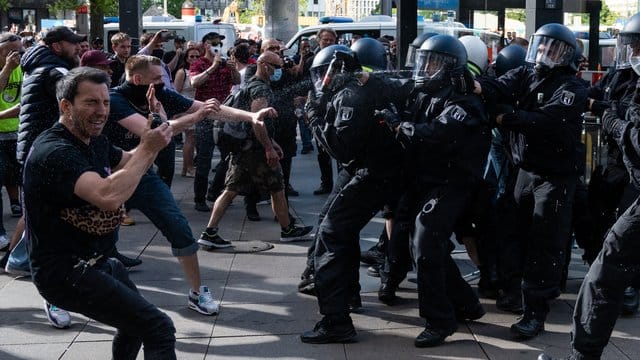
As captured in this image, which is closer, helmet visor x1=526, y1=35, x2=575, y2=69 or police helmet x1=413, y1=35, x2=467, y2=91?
police helmet x1=413, y1=35, x2=467, y2=91

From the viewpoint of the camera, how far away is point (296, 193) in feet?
35.4

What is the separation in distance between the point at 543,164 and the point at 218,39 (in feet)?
27.9

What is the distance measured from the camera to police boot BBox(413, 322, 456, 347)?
17.2 ft

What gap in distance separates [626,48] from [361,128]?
158 centimetres

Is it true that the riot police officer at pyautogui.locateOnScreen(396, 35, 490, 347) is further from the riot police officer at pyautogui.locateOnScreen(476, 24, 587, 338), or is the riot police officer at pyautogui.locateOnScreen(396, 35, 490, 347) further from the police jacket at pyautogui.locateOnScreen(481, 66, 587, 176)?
the police jacket at pyautogui.locateOnScreen(481, 66, 587, 176)

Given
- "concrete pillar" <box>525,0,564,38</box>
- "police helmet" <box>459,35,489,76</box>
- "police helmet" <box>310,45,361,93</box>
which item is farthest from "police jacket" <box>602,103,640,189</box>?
"concrete pillar" <box>525,0,564,38</box>

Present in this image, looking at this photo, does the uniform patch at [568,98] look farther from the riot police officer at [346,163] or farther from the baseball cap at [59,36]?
the baseball cap at [59,36]

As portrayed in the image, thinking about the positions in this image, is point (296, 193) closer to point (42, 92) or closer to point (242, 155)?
point (242, 155)

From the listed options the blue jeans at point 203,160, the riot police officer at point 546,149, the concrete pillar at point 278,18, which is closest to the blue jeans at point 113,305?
the riot police officer at point 546,149

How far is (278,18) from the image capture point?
22219mm

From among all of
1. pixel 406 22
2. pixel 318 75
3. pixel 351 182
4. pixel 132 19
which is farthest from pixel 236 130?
pixel 132 19

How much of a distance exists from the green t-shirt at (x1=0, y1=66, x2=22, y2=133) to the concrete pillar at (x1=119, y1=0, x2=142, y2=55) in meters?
3.37

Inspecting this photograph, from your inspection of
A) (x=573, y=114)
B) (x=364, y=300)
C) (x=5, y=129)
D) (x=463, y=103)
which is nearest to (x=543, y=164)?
(x=573, y=114)

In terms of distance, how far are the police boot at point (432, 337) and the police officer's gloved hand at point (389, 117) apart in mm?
1175
